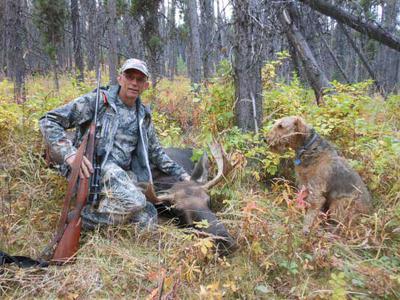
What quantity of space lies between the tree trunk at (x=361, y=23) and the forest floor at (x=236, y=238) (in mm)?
1056

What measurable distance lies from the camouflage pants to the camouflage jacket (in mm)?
259

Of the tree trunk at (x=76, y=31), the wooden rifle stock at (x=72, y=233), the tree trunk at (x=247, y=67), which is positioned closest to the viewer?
the wooden rifle stock at (x=72, y=233)

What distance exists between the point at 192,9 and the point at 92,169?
9541 millimetres

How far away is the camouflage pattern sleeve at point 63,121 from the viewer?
378 centimetres

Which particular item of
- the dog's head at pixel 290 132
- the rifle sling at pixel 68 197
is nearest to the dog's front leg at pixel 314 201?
the dog's head at pixel 290 132

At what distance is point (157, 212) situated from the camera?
410 cm

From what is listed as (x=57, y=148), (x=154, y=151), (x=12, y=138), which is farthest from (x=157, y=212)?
(x=12, y=138)

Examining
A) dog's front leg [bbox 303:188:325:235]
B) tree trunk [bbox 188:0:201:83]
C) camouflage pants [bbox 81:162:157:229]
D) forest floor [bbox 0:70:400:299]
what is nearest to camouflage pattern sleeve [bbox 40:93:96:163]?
camouflage pants [bbox 81:162:157:229]

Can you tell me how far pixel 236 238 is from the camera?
3541 millimetres

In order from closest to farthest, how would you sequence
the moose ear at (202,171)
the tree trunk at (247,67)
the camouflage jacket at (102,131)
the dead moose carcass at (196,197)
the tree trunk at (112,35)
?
1. the dead moose carcass at (196,197)
2. the camouflage jacket at (102,131)
3. the moose ear at (202,171)
4. the tree trunk at (247,67)
5. the tree trunk at (112,35)

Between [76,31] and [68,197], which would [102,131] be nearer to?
[68,197]

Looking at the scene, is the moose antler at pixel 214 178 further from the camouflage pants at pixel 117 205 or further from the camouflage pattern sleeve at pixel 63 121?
the camouflage pattern sleeve at pixel 63 121

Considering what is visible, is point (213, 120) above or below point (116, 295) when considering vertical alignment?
above

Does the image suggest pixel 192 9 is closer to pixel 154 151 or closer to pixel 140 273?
pixel 154 151
